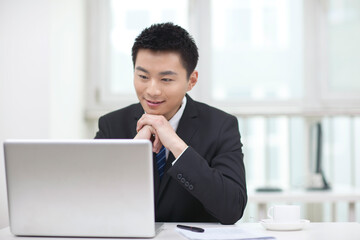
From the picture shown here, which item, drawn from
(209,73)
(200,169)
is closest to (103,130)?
(200,169)

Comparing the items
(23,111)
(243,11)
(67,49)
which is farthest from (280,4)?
(23,111)

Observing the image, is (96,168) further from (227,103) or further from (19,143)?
(227,103)

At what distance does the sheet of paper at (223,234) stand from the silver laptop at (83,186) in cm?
11

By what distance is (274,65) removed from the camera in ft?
10.5

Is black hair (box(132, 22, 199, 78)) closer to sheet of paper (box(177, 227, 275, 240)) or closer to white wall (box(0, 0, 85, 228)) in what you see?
sheet of paper (box(177, 227, 275, 240))

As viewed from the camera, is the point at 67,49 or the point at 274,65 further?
the point at 274,65

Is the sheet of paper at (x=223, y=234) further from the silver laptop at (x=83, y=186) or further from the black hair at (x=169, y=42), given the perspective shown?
the black hair at (x=169, y=42)

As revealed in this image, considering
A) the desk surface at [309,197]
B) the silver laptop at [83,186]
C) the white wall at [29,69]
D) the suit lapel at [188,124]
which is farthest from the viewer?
the desk surface at [309,197]

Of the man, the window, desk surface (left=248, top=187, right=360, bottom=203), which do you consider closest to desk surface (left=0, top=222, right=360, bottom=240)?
the man

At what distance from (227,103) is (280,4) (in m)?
0.77

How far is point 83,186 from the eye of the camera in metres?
1.13

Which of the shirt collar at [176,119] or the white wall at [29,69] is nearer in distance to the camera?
the shirt collar at [176,119]

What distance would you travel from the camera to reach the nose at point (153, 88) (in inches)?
60.4

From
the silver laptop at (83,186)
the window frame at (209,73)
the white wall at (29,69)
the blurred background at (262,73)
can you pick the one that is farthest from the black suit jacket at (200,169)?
the window frame at (209,73)
